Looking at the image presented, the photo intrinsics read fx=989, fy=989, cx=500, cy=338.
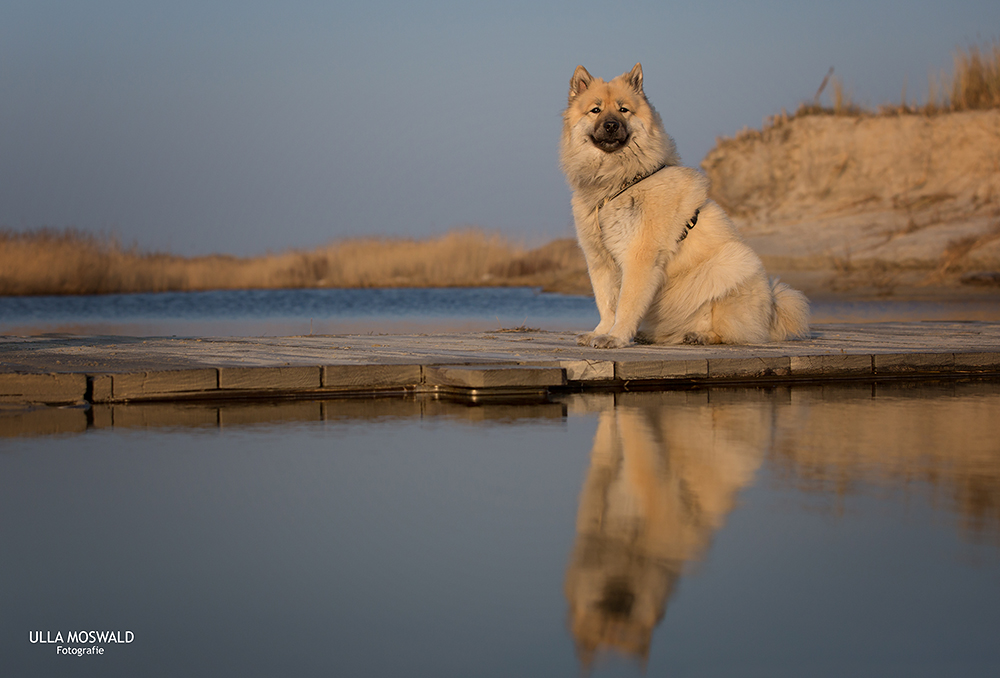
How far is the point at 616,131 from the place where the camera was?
697 cm

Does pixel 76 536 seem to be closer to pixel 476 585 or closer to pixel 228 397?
pixel 476 585

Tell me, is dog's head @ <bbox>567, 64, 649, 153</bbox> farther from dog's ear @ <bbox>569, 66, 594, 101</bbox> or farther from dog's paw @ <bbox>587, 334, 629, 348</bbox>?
dog's paw @ <bbox>587, 334, 629, 348</bbox>

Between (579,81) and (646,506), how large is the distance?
4.83 m

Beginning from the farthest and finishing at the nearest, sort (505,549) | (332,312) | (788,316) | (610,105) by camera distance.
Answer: (332,312) < (788,316) < (610,105) < (505,549)

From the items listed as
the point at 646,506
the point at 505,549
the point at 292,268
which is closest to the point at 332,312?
the point at 292,268

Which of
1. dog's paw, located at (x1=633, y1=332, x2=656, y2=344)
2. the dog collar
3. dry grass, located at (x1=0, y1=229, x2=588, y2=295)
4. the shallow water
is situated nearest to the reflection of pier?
dog's paw, located at (x1=633, y1=332, x2=656, y2=344)

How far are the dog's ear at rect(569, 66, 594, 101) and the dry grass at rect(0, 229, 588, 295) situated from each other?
1952cm

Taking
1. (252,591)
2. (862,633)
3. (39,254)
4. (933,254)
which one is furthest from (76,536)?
(39,254)

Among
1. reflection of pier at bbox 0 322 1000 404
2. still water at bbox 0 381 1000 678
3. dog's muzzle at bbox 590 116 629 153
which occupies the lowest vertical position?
still water at bbox 0 381 1000 678

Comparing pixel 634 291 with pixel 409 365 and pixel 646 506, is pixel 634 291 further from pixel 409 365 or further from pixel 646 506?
pixel 646 506

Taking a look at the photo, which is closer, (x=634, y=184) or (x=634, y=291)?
(x=634, y=291)

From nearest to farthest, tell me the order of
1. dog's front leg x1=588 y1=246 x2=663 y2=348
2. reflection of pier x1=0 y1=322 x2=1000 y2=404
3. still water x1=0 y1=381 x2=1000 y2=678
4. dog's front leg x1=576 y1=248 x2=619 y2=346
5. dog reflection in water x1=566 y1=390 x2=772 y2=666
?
still water x1=0 y1=381 x2=1000 y2=678, dog reflection in water x1=566 y1=390 x2=772 y2=666, reflection of pier x1=0 y1=322 x2=1000 y2=404, dog's front leg x1=588 y1=246 x2=663 y2=348, dog's front leg x1=576 y1=248 x2=619 y2=346

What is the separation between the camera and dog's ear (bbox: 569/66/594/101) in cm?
720

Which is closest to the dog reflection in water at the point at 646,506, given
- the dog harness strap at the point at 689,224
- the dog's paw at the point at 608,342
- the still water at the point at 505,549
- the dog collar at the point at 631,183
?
the still water at the point at 505,549
